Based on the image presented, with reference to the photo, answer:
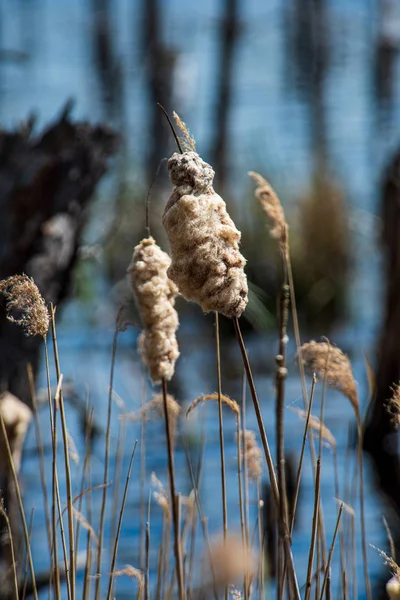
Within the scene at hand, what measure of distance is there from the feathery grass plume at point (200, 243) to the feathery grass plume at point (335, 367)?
277mm

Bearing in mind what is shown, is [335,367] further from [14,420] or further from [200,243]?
[14,420]

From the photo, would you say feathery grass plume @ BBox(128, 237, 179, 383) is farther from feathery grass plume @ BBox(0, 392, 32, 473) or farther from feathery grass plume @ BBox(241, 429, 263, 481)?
feathery grass plume @ BBox(0, 392, 32, 473)

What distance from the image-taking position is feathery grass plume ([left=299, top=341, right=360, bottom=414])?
946 millimetres

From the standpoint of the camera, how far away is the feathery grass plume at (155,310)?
78cm

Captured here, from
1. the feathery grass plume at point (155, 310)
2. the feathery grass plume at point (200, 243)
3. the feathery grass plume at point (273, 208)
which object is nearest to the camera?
the feathery grass plume at point (200, 243)

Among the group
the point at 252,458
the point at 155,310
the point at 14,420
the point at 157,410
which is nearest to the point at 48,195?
the point at 14,420

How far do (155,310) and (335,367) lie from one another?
0.95ft

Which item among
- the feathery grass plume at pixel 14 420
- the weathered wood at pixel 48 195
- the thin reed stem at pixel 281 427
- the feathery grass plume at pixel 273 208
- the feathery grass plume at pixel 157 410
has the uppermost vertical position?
the weathered wood at pixel 48 195

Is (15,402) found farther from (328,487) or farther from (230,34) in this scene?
(230,34)

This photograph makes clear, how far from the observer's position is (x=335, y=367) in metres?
0.97

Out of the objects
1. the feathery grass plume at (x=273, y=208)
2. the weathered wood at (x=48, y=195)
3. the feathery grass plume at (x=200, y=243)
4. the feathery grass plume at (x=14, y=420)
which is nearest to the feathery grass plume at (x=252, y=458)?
the feathery grass plume at (x=273, y=208)

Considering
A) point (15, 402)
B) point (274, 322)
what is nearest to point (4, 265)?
point (15, 402)

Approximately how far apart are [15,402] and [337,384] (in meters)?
0.87

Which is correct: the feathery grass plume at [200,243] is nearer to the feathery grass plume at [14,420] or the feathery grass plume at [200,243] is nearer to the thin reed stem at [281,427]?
the thin reed stem at [281,427]
